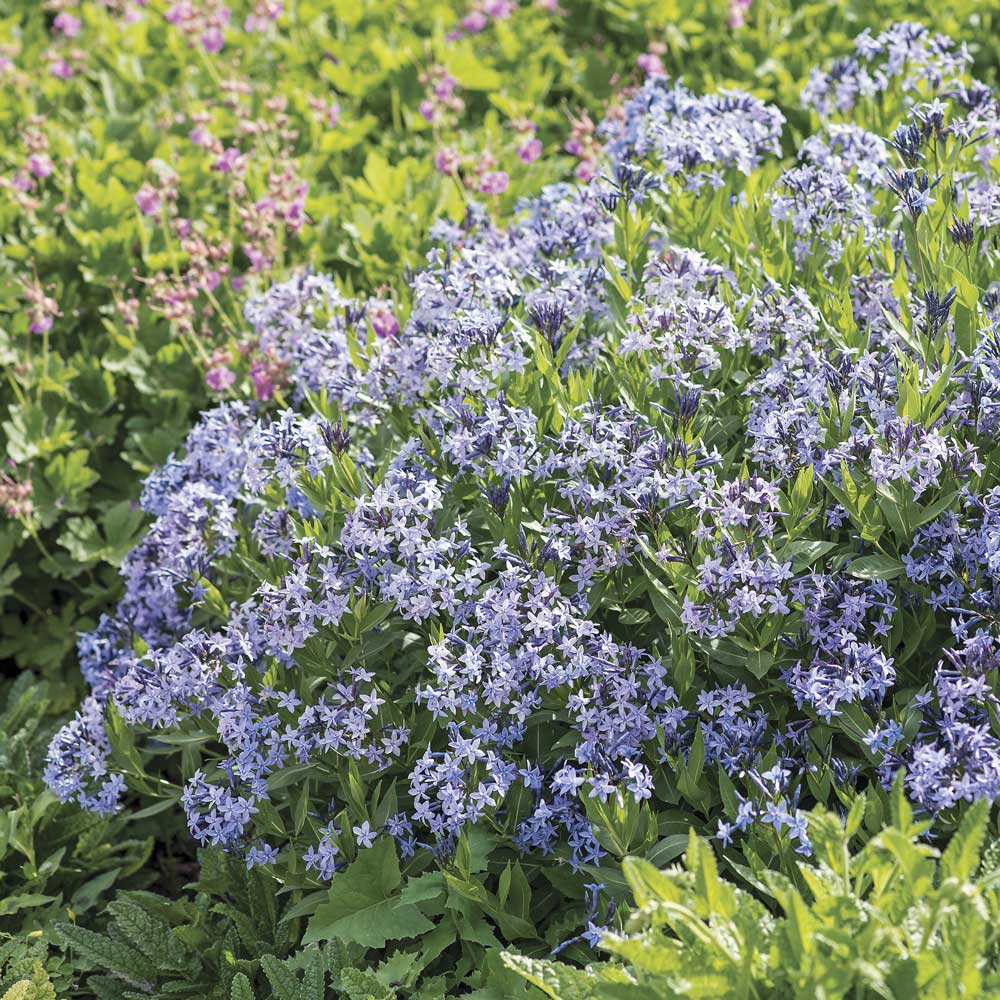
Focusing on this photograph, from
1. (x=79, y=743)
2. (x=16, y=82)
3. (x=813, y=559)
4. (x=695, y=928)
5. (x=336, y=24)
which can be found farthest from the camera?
(x=336, y=24)

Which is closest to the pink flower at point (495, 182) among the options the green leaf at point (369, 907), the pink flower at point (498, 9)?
the pink flower at point (498, 9)

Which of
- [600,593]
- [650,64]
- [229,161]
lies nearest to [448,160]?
[229,161]

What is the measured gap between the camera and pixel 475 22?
6.35m

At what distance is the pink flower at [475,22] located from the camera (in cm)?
634

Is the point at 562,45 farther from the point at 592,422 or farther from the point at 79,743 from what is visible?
the point at 79,743

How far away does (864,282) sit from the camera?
11.5 ft

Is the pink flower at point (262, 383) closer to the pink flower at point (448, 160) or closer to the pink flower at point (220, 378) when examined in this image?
the pink flower at point (220, 378)

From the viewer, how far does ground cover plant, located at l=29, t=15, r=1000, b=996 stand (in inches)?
109

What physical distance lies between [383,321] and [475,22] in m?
2.97

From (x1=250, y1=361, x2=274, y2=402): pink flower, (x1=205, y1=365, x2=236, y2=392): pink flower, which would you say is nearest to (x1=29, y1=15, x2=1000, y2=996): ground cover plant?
(x1=250, y1=361, x2=274, y2=402): pink flower

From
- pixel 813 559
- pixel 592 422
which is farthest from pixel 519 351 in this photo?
pixel 813 559

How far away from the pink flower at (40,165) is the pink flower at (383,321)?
6.30 ft

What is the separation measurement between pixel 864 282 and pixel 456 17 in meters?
4.08

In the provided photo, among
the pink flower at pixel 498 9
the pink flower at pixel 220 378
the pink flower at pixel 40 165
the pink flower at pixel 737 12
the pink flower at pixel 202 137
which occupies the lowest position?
the pink flower at pixel 220 378
